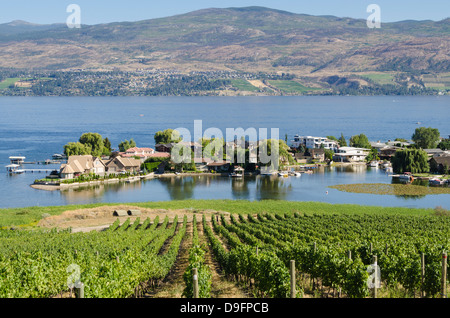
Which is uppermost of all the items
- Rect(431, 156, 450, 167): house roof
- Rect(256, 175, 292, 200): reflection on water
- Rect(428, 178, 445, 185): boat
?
Rect(431, 156, 450, 167): house roof

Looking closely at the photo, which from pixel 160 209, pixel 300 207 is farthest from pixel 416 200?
pixel 160 209

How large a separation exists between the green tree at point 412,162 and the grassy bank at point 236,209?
1125 inches

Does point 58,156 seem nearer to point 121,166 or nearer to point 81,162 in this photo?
point 121,166

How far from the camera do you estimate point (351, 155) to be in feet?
293

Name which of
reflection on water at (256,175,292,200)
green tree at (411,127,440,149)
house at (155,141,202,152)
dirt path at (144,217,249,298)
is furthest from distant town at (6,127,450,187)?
dirt path at (144,217,249,298)

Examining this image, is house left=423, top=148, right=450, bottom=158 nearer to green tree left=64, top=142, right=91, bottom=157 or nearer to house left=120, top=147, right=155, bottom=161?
house left=120, top=147, right=155, bottom=161

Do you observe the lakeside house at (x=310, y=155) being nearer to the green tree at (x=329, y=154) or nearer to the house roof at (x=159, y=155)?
the green tree at (x=329, y=154)

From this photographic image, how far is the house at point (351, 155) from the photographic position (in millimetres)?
88875

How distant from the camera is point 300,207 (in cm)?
4641

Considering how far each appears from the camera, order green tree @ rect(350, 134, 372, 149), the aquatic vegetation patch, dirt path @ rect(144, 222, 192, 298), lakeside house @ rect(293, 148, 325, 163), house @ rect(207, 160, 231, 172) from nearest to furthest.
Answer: dirt path @ rect(144, 222, 192, 298) → the aquatic vegetation patch → house @ rect(207, 160, 231, 172) → lakeside house @ rect(293, 148, 325, 163) → green tree @ rect(350, 134, 372, 149)

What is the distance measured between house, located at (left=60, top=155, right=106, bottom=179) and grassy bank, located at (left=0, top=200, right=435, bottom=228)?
2147cm

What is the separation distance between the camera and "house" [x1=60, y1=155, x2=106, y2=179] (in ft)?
221
